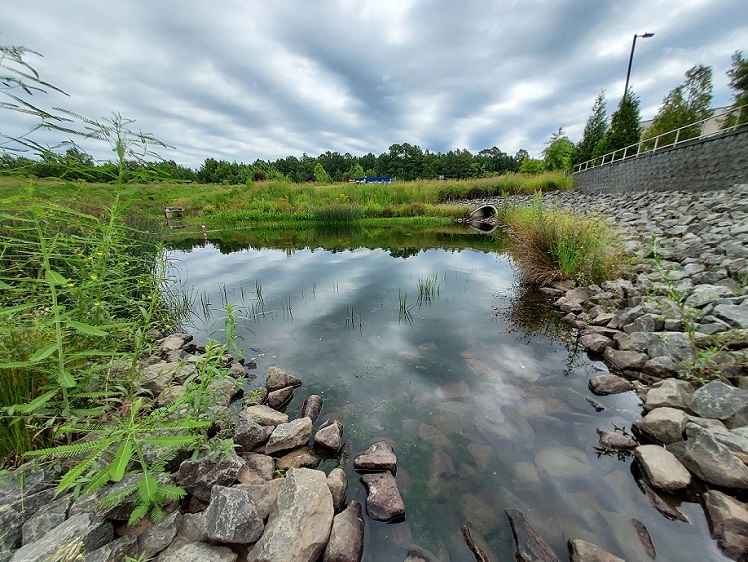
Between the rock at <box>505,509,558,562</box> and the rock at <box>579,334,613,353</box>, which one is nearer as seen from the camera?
the rock at <box>505,509,558,562</box>

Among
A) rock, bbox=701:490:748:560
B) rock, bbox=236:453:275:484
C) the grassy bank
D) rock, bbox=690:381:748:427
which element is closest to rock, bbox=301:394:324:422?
rock, bbox=236:453:275:484

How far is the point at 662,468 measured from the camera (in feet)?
5.50

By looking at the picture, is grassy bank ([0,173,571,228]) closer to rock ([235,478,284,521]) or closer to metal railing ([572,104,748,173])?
metal railing ([572,104,748,173])

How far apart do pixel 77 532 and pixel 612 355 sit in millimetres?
4037

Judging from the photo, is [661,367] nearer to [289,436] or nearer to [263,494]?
[289,436]

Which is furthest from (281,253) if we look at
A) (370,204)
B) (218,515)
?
(370,204)

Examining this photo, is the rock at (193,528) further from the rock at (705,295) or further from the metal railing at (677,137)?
the metal railing at (677,137)

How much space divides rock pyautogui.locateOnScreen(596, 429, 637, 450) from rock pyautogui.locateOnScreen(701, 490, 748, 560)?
1.47 ft

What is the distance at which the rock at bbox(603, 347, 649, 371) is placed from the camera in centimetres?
271

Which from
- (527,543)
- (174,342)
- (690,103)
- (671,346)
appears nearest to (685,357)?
(671,346)

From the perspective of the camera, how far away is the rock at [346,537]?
1.33 m

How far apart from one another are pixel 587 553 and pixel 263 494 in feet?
5.20

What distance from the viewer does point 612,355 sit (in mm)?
2914

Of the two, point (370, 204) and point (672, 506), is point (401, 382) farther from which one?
point (370, 204)
